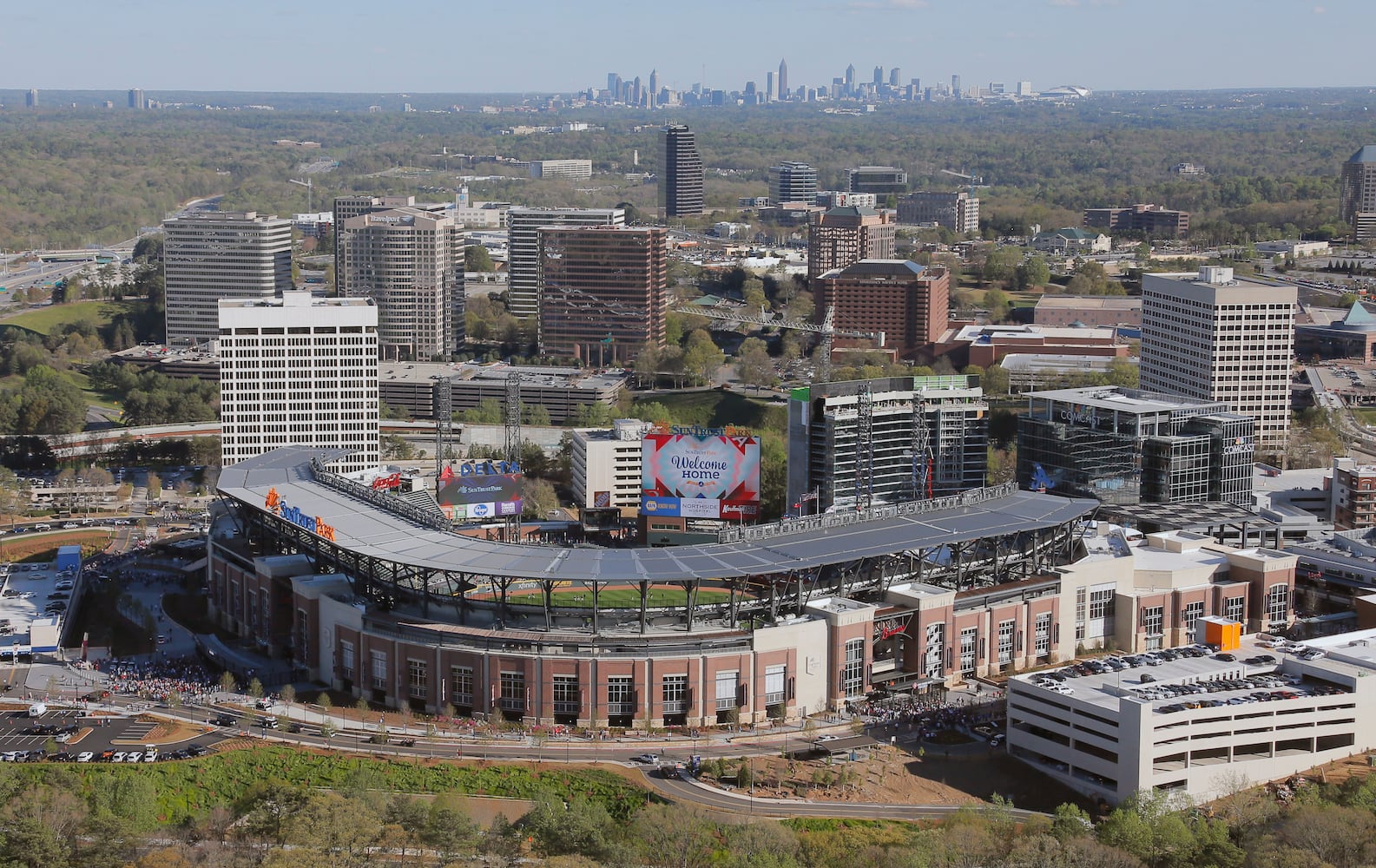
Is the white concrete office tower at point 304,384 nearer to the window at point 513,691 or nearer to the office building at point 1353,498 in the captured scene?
the window at point 513,691

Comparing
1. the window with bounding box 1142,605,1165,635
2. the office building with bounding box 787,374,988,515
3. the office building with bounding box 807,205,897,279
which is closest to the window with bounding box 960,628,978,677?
the window with bounding box 1142,605,1165,635

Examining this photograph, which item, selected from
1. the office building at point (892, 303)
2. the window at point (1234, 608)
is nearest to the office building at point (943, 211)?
the office building at point (892, 303)

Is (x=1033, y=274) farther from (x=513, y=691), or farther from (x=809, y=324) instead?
(x=513, y=691)

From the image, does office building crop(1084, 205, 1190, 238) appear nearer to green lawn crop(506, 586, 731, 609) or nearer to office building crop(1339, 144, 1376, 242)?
office building crop(1339, 144, 1376, 242)

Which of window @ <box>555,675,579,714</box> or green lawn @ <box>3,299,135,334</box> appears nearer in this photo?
window @ <box>555,675,579,714</box>

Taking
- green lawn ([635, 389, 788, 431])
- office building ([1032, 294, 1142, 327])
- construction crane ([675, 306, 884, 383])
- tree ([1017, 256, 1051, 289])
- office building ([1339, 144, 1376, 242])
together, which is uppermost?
office building ([1339, 144, 1376, 242])

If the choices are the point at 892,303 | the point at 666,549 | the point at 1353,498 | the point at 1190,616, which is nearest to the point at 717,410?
the point at 892,303
